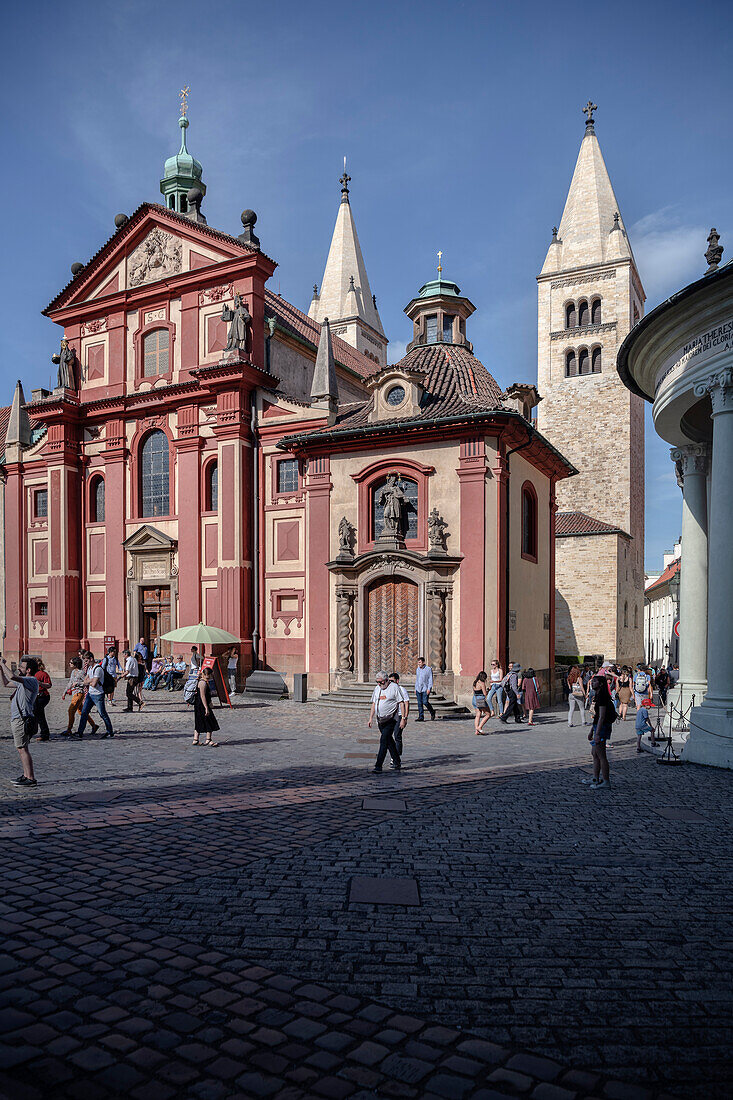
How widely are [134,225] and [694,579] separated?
82.8ft

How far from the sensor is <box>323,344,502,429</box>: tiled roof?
77.5 feet

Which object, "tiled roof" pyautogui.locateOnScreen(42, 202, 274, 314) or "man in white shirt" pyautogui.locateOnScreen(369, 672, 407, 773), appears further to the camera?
"tiled roof" pyautogui.locateOnScreen(42, 202, 274, 314)

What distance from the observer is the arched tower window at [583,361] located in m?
49.0

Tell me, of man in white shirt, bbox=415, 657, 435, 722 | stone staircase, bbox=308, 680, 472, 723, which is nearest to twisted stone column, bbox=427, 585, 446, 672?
stone staircase, bbox=308, 680, 472, 723

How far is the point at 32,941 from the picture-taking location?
5.20 m

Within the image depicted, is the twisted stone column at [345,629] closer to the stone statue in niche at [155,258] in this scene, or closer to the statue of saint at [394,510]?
the statue of saint at [394,510]

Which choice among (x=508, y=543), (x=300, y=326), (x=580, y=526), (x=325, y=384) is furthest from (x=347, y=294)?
(x=508, y=543)

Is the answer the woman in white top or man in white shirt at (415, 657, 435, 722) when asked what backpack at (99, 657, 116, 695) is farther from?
the woman in white top

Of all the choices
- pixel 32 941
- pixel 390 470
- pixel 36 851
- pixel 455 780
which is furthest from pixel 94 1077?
pixel 390 470

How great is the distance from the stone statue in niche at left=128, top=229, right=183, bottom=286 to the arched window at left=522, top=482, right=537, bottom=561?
15467 millimetres

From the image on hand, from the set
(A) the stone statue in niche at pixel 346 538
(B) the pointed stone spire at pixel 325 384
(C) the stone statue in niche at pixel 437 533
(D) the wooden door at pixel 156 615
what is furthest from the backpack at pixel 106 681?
(B) the pointed stone spire at pixel 325 384

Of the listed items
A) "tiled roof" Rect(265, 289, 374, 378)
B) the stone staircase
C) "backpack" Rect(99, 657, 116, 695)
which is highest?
"tiled roof" Rect(265, 289, 374, 378)

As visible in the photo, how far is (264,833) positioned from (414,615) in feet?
50.0

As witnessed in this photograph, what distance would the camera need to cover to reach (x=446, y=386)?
25156 mm
